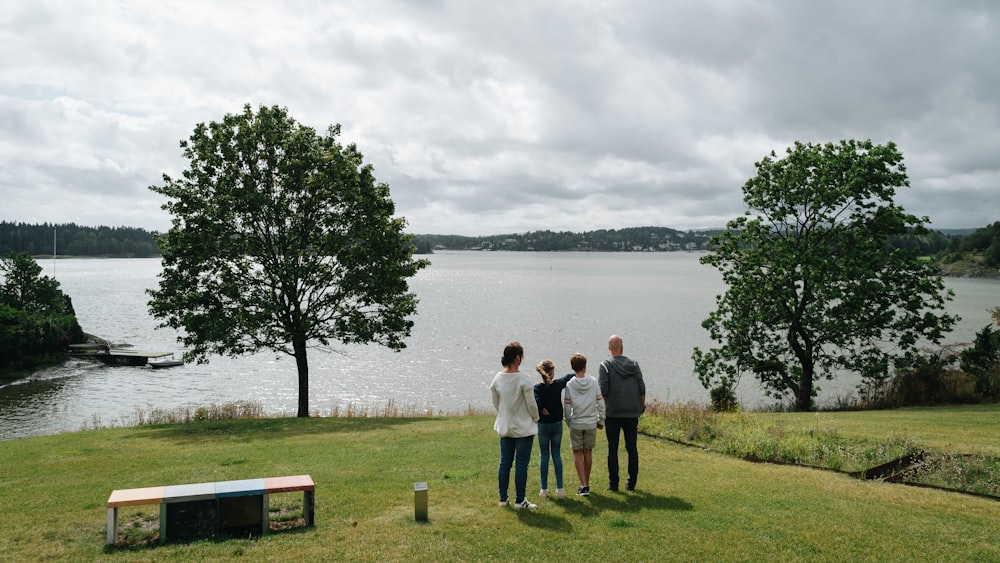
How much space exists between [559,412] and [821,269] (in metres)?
20.8

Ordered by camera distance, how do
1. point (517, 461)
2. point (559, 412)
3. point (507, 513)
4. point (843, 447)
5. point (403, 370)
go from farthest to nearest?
1. point (403, 370)
2. point (843, 447)
3. point (559, 412)
4. point (517, 461)
5. point (507, 513)

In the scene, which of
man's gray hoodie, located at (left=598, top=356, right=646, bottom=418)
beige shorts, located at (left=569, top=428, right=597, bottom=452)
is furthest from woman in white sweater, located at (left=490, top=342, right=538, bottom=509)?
man's gray hoodie, located at (left=598, top=356, right=646, bottom=418)

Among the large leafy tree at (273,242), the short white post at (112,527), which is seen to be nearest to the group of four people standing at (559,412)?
the short white post at (112,527)

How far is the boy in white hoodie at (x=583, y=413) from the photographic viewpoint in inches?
408

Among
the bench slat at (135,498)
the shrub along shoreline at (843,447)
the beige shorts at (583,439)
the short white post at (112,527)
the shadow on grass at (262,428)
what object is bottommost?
the shadow on grass at (262,428)

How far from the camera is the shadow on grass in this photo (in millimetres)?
19688

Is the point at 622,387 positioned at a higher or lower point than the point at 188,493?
higher

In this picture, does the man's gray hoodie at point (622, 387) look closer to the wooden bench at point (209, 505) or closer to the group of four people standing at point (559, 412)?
the group of four people standing at point (559, 412)

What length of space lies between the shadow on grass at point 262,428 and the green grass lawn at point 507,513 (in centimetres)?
338

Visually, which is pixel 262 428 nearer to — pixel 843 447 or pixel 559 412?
pixel 559 412

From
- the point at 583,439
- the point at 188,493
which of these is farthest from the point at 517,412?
the point at 188,493

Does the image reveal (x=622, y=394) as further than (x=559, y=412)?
Yes

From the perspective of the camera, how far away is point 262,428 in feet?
69.5

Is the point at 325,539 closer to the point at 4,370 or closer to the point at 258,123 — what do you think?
the point at 258,123
